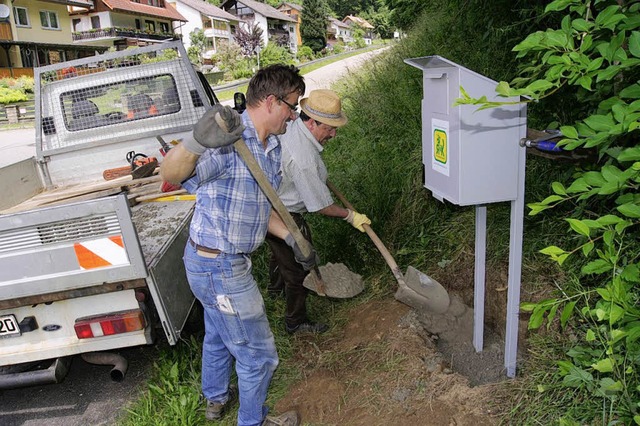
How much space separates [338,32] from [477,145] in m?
84.3

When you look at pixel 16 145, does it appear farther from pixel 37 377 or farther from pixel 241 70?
pixel 241 70

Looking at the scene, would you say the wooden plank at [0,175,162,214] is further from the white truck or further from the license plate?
the license plate

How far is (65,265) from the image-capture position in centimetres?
269

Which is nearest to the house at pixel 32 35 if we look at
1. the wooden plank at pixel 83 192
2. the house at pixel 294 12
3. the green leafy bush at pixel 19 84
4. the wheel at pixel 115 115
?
the green leafy bush at pixel 19 84

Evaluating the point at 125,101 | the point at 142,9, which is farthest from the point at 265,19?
the point at 125,101

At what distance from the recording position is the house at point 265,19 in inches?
2557

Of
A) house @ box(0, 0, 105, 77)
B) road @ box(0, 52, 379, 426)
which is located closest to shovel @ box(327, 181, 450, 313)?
road @ box(0, 52, 379, 426)

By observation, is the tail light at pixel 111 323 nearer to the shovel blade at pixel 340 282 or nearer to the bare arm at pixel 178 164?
the bare arm at pixel 178 164

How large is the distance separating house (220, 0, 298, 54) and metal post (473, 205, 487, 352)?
63.9 metres

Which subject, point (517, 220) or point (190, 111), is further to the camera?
point (190, 111)

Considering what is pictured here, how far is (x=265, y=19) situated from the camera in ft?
216

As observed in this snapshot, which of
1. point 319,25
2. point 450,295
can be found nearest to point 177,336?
point 450,295

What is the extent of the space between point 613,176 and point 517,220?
3.24 feet

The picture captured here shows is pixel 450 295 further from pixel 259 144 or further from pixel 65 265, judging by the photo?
pixel 65 265
